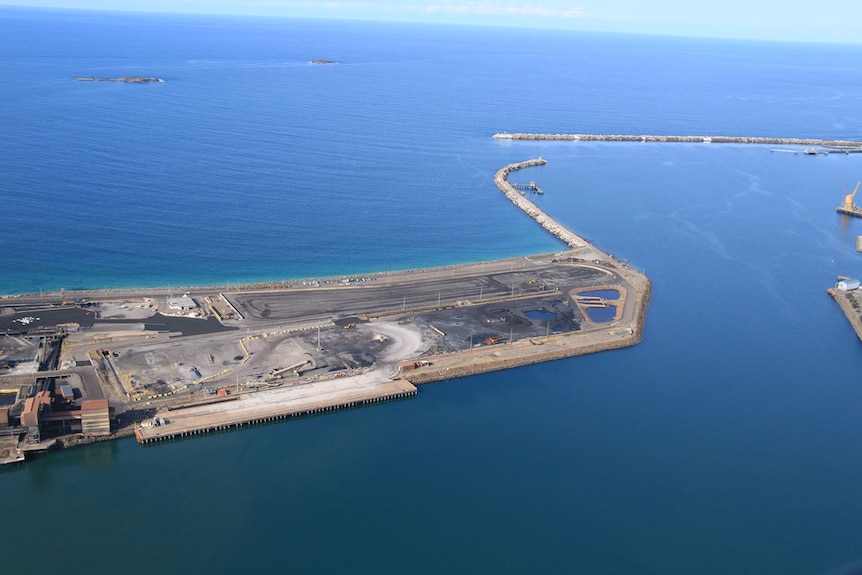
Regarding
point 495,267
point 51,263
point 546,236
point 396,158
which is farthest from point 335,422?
point 396,158

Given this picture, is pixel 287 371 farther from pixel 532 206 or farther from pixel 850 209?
pixel 850 209

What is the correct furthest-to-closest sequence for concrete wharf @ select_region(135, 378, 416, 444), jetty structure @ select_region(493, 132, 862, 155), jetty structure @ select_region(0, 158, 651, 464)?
jetty structure @ select_region(493, 132, 862, 155), jetty structure @ select_region(0, 158, 651, 464), concrete wharf @ select_region(135, 378, 416, 444)

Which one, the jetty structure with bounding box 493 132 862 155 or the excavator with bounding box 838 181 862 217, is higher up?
the jetty structure with bounding box 493 132 862 155

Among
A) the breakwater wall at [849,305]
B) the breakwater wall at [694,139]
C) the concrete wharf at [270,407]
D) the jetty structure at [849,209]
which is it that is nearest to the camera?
the concrete wharf at [270,407]

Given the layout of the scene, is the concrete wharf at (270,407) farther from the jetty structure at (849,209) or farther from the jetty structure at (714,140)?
the jetty structure at (714,140)

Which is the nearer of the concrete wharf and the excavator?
the concrete wharf

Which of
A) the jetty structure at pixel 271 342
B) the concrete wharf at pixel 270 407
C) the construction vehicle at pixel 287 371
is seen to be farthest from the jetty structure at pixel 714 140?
the concrete wharf at pixel 270 407

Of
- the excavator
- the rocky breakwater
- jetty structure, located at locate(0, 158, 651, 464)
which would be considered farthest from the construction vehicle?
the excavator

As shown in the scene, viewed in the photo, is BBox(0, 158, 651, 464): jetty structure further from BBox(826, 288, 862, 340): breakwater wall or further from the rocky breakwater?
BBox(826, 288, 862, 340): breakwater wall
